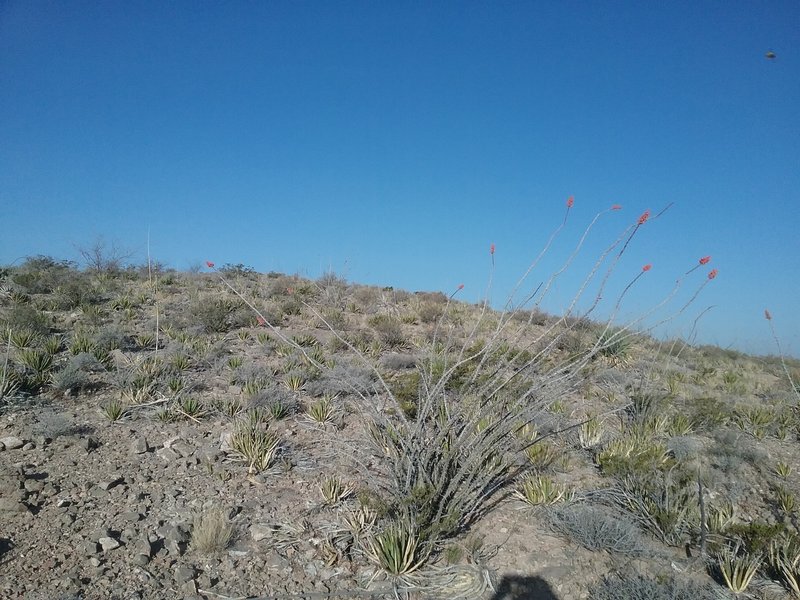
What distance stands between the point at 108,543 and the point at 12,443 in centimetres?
231

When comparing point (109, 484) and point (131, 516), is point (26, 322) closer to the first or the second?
point (109, 484)

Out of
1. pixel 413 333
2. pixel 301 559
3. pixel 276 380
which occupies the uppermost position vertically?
pixel 413 333

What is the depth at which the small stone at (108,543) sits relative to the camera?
A: 3.63 metres

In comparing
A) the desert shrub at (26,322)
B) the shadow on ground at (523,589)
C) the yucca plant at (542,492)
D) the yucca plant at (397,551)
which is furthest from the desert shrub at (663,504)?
the desert shrub at (26,322)

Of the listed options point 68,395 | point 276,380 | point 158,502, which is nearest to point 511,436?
point 158,502

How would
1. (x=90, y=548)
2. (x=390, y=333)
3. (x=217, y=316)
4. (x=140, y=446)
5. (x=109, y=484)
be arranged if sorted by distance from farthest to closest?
(x=390, y=333)
(x=217, y=316)
(x=140, y=446)
(x=109, y=484)
(x=90, y=548)

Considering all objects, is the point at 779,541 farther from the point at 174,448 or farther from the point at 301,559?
the point at 174,448

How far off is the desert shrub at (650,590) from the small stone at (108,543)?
11.9 feet

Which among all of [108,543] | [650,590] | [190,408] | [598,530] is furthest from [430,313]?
[108,543]

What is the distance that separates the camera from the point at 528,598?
3.54 metres

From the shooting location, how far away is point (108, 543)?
365 cm

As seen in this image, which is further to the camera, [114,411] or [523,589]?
[114,411]

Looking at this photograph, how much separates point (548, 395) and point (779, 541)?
220 centimetres

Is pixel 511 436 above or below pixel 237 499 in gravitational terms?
above
